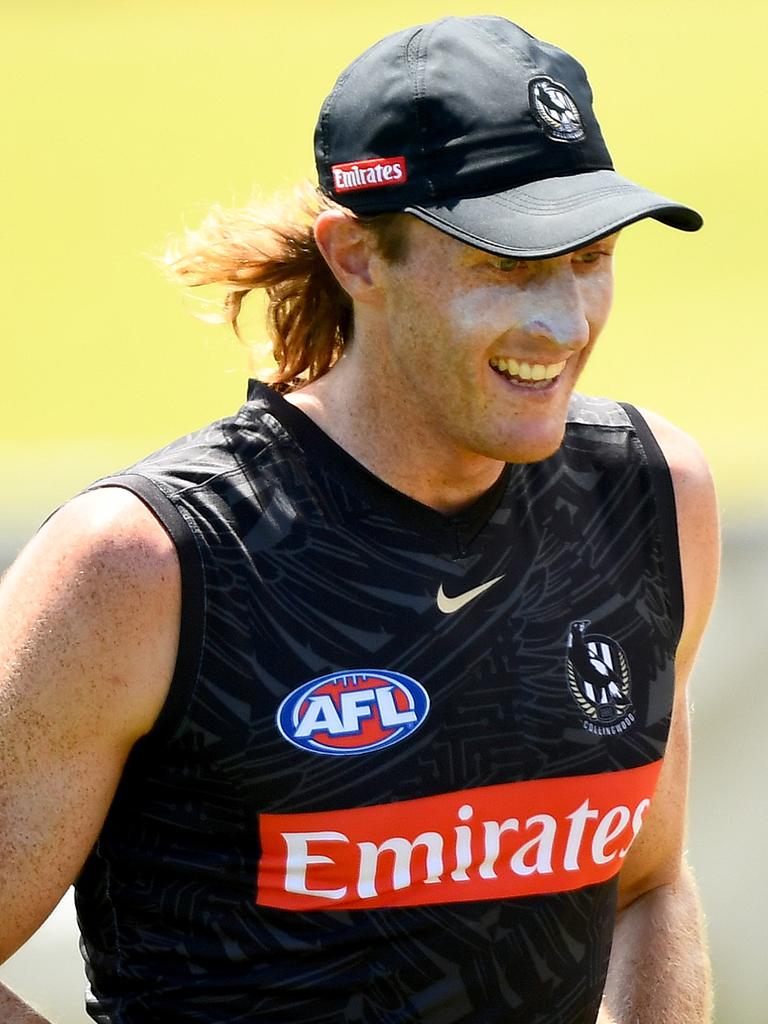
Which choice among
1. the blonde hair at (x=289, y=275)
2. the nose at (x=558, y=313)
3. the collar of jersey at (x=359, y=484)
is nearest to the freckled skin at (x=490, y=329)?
the nose at (x=558, y=313)

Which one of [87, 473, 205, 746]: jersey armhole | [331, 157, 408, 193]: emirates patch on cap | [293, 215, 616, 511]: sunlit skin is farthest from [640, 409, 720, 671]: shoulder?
[87, 473, 205, 746]: jersey armhole

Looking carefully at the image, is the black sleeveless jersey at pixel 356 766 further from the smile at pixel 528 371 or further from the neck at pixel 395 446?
the smile at pixel 528 371

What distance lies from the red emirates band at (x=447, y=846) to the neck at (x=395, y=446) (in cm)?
37

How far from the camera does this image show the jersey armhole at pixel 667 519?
6.61ft

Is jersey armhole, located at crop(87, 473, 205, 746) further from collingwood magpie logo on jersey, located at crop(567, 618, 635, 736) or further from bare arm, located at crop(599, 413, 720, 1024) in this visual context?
bare arm, located at crop(599, 413, 720, 1024)

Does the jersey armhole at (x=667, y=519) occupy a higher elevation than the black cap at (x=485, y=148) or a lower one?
lower

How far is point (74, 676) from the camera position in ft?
5.45

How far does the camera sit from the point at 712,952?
346 cm

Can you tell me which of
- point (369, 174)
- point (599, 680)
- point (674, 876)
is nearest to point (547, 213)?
point (369, 174)

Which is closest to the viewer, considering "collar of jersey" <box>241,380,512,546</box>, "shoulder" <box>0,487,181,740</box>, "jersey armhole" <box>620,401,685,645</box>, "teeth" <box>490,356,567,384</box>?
"shoulder" <box>0,487,181,740</box>

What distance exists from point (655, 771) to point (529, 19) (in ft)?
15.7

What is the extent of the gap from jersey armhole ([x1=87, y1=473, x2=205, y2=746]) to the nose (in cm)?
44

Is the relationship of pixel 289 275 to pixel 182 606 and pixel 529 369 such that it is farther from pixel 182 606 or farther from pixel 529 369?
pixel 182 606

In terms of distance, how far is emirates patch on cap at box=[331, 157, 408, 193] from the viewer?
1.78 meters
